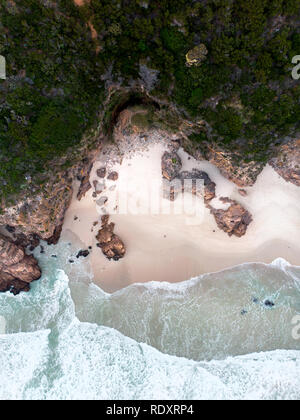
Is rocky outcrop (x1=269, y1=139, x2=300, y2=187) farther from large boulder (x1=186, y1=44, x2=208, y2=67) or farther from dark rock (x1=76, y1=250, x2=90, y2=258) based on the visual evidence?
dark rock (x1=76, y1=250, x2=90, y2=258)

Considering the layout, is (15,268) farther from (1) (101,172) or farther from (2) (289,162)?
(2) (289,162)

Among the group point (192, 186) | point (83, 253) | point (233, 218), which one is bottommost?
point (83, 253)

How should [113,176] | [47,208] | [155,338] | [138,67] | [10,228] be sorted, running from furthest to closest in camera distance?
[113,176]
[10,228]
[155,338]
[47,208]
[138,67]

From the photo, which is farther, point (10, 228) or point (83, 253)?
point (83, 253)

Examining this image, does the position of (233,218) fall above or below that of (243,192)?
below
